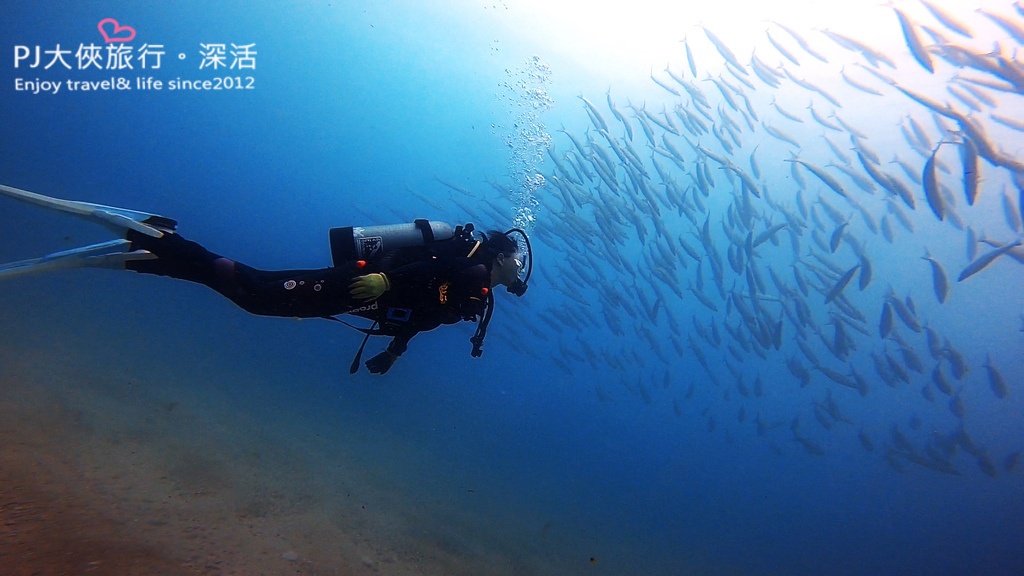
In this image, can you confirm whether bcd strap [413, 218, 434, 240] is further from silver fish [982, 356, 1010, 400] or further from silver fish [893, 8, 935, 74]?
silver fish [982, 356, 1010, 400]

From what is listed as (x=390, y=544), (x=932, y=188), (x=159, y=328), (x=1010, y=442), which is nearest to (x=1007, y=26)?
(x=932, y=188)

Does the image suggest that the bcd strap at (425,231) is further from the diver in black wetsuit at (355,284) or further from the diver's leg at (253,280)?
the diver's leg at (253,280)

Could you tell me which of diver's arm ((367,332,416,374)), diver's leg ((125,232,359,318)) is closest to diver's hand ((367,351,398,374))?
diver's arm ((367,332,416,374))

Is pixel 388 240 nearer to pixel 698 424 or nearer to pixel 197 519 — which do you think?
pixel 197 519

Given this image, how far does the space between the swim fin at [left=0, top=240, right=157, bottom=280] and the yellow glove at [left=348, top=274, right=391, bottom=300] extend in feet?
4.46

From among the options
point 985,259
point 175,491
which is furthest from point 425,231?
point 985,259

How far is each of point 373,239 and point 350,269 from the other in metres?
0.33

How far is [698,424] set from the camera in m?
36.8

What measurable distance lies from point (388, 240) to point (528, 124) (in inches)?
747

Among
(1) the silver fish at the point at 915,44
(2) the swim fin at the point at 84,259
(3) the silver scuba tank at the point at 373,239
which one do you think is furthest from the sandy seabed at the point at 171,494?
(1) the silver fish at the point at 915,44

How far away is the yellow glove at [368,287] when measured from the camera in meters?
2.71

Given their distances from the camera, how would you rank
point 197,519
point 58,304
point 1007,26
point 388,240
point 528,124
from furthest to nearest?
point 528,124
point 58,304
point 1007,26
point 197,519
point 388,240

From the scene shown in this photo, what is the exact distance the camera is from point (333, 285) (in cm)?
292

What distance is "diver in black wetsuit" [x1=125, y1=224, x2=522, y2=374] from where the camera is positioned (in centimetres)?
283
